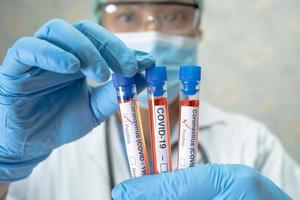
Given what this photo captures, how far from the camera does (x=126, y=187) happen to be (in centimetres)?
64

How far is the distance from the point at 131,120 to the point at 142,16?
557mm

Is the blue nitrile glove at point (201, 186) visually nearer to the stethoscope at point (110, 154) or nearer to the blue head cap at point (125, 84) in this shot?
the blue head cap at point (125, 84)

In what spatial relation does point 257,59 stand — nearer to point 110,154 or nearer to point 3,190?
point 110,154

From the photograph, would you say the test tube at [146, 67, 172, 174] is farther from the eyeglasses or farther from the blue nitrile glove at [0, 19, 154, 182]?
the eyeglasses

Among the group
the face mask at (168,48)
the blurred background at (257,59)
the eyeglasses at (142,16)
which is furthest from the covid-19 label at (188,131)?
the blurred background at (257,59)

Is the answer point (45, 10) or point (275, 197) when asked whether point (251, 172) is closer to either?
point (275, 197)

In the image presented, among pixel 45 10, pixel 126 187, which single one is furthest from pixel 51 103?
pixel 45 10

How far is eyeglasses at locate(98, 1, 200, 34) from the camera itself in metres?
1.11

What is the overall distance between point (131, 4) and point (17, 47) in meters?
0.55

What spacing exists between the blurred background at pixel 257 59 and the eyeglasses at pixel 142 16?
38cm

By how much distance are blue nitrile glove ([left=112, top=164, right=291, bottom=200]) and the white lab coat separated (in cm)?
35

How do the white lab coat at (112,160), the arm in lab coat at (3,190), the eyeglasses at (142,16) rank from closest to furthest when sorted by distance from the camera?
the arm in lab coat at (3,190)
the white lab coat at (112,160)
the eyeglasses at (142,16)

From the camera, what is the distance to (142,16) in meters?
1.12

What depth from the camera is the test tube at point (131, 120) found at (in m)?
0.62
